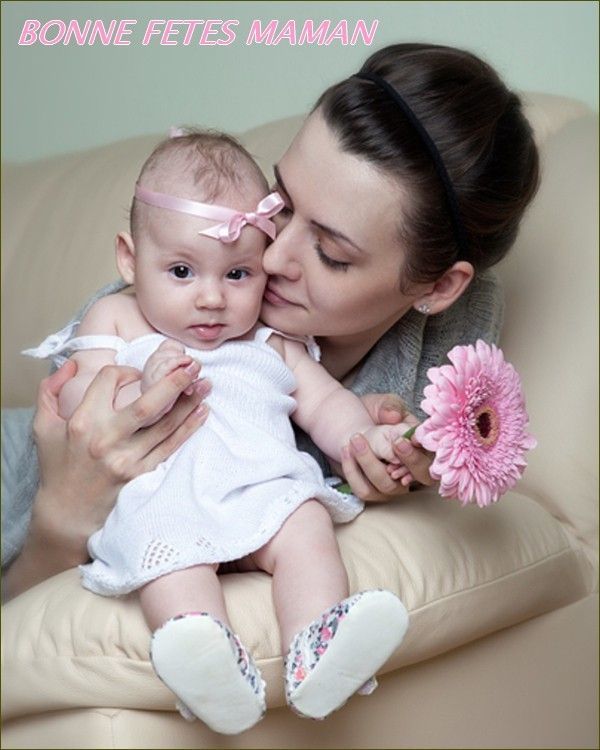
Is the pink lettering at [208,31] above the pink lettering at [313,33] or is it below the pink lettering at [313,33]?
below

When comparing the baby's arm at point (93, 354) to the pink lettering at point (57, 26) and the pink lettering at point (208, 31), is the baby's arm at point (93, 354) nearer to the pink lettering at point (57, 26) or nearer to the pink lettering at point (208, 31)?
the pink lettering at point (208, 31)

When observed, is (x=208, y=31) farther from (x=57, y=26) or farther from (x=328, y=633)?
(x=328, y=633)

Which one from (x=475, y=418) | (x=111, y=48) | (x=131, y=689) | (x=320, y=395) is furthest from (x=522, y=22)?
(x=131, y=689)

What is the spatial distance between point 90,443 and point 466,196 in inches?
22.3

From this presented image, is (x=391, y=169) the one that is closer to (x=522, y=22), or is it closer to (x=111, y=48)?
(x=522, y=22)

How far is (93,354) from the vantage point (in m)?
1.46

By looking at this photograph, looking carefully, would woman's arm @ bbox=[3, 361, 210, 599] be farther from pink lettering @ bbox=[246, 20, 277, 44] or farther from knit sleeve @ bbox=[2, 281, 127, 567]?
pink lettering @ bbox=[246, 20, 277, 44]

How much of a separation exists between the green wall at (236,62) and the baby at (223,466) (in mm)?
503

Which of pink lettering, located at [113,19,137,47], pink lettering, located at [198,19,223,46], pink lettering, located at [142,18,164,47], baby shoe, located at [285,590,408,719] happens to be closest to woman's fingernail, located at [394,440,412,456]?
baby shoe, located at [285,590,408,719]

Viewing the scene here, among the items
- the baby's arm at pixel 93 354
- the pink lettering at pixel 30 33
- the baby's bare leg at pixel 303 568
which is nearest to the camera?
the baby's bare leg at pixel 303 568

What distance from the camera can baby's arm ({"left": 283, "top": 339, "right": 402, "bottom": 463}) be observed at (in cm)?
149

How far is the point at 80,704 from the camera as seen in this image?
1.28m

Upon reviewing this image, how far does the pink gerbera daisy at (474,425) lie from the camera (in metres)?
1.25

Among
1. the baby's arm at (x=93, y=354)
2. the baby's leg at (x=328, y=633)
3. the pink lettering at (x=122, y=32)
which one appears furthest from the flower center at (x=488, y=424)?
the pink lettering at (x=122, y=32)
